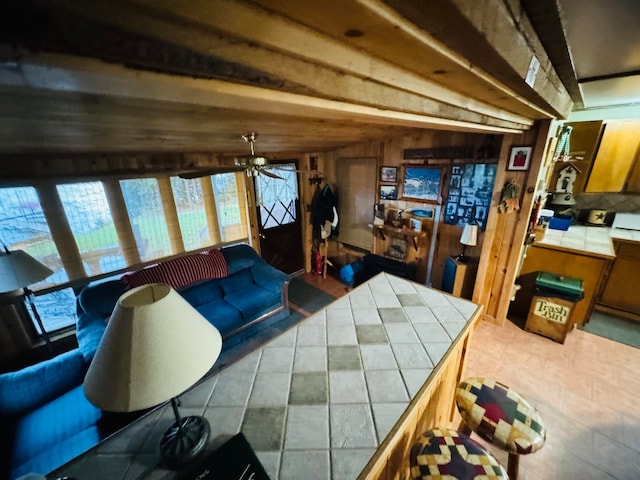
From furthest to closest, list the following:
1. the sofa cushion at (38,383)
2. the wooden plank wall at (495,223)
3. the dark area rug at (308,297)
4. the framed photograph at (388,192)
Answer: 1. the dark area rug at (308,297)
2. the framed photograph at (388,192)
3. the wooden plank wall at (495,223)
4. the sofa cushion at (38,383)

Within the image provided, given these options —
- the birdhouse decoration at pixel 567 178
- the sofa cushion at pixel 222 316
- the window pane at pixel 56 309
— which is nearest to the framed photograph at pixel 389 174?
the birdhouse decoration at pixel 567 178

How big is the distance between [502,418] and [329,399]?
0.91m

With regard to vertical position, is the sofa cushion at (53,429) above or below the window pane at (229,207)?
below

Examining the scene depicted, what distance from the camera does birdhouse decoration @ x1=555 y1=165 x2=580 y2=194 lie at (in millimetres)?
3160

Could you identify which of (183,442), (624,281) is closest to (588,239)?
(624,281)

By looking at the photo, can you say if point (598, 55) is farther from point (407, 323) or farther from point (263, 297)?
point (263, 297)

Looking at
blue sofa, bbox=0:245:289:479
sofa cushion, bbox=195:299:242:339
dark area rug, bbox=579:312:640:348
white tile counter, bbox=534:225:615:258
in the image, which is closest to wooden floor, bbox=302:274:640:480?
dark area rug, bbox=579:312:640:348

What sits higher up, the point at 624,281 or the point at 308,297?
the point at 624,281

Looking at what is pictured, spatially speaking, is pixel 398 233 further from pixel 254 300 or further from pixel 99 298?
pixel 99 298

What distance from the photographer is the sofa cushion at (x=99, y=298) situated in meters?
2.15

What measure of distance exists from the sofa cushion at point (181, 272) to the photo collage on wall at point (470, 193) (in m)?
2.86

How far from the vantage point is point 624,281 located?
114 inches

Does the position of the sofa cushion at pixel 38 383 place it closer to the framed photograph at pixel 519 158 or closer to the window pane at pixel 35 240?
the window pane at pixel 35 240

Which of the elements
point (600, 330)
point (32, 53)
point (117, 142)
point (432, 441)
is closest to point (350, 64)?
point (32, 53)
